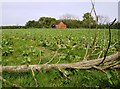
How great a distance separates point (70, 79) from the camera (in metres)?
3.51

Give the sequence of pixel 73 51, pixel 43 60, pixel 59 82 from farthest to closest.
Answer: pixel 73 51, pixel 43 60, pixel 59 82

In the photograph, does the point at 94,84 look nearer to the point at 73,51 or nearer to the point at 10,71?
the point at 10,71

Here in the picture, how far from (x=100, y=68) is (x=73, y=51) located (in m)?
2.75

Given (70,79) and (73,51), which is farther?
(73,51)

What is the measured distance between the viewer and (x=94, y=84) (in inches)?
137

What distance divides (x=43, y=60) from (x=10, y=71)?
145cm

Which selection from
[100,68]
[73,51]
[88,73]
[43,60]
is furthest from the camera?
[73,51]

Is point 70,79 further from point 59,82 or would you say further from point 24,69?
point 24,69

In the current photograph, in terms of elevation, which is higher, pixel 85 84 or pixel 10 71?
pixel 10 71

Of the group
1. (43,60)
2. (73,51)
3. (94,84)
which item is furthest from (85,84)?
(73,51)

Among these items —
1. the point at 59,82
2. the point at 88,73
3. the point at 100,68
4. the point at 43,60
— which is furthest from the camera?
the point at 43,60

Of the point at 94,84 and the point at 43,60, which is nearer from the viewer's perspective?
the point at 94,84

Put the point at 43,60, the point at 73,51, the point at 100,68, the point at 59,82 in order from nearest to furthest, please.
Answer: the point at 100,68 → the point at 59,82 → the point at 43,60 → the point at 73,51

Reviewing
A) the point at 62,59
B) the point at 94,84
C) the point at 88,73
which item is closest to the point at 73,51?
the point at 62,59
